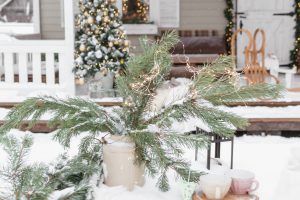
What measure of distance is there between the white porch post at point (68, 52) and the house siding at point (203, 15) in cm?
427

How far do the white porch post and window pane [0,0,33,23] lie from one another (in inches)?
513

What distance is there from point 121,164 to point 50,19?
28.7ft

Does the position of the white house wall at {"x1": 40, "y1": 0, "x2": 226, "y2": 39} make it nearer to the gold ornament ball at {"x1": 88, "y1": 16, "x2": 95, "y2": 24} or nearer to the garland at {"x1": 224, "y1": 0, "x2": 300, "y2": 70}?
the garland at {"x1": 224, "y1": 0, "x2": 300, "y2": 70}

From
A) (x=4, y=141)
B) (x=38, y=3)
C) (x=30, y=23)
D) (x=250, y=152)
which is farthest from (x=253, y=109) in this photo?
(x=30, y=23)

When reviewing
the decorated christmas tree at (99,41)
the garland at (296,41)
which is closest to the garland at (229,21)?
the garland at (296,41)

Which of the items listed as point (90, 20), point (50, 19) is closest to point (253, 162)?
point (90, 20)

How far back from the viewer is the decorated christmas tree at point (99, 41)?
6840 millimetres

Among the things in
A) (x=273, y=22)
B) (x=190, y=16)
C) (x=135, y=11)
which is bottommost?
(x=273, y=22)

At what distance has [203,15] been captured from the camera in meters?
10.0

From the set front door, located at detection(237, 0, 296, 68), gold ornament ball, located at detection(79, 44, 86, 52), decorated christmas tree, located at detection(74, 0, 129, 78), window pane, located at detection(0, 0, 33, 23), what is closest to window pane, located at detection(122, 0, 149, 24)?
front door, located at detection(237, 0, 296, 68)

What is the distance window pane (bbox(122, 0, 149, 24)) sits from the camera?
1011 cm

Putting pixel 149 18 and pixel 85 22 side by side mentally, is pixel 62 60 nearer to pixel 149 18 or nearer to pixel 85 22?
pixel 85 22

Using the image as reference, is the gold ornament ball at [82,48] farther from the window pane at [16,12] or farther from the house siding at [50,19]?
the window pane at [16,12]

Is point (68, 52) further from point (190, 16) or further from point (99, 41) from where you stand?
point (190, 16)
